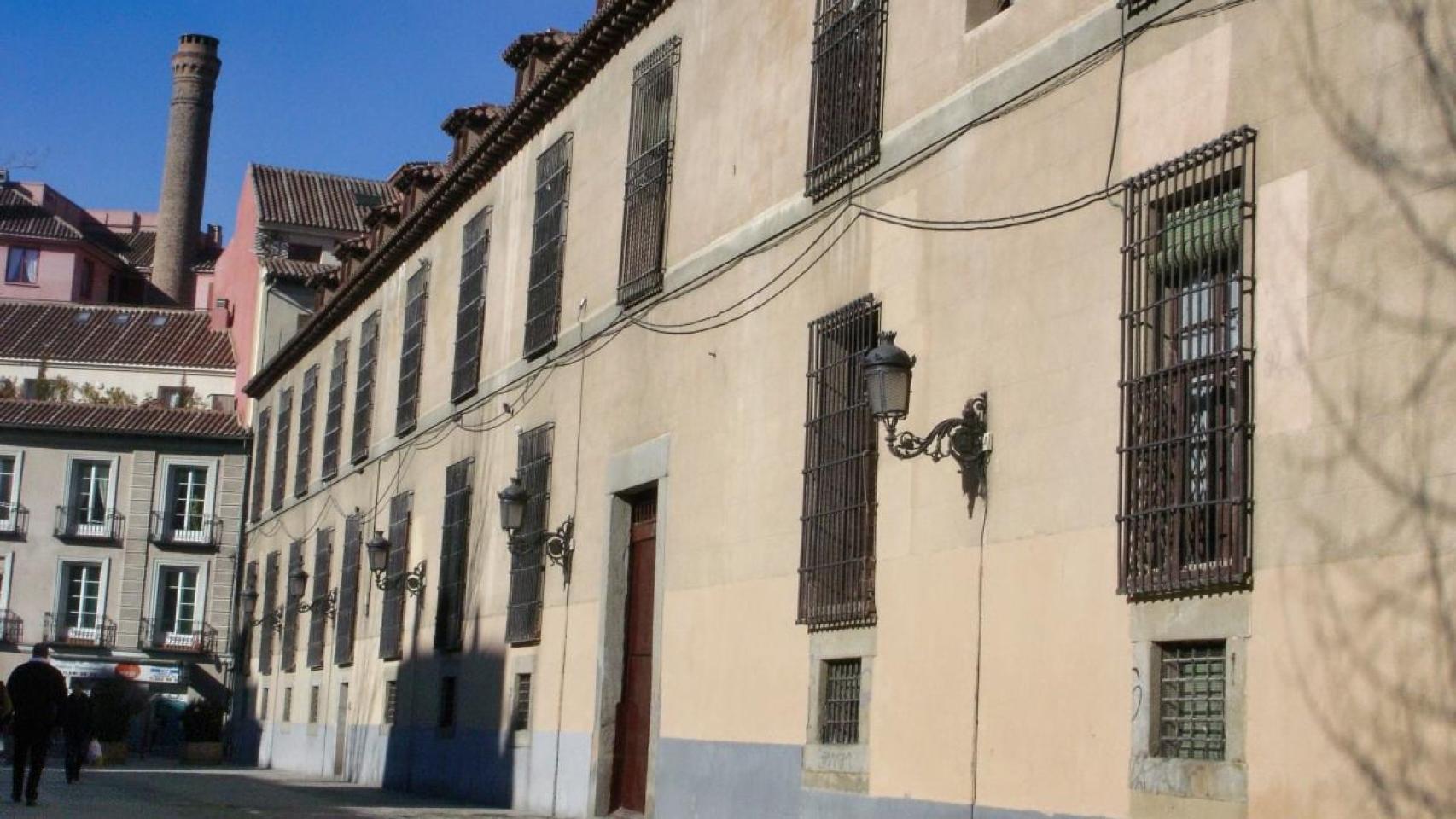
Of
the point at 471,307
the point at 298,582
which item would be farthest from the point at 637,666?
the point at 298,582

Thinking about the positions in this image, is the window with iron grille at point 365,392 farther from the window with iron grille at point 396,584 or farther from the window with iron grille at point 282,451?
the window with iron grille at point 282,451

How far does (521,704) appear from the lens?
19.7m

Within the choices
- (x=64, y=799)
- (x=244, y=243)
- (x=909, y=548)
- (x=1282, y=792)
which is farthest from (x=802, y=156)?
(x=244, y=243)

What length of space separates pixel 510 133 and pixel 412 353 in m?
5.21

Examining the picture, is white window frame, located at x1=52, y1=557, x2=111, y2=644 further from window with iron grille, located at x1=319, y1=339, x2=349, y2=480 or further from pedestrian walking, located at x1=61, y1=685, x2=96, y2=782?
pedestrian walking, located at x1=61, y1=685, x2=96, y2=782

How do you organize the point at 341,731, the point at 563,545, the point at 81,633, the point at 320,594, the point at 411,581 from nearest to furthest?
the point at 563,545, the point at 411,581, the point at 341,731, the point at 320,594, the point at 81,633

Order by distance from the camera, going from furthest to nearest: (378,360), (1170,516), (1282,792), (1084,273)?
(378,360) < (1084,273) < (1170,516) < (1282,792)

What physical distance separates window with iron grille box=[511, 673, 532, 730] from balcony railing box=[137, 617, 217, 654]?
3242 centimetres

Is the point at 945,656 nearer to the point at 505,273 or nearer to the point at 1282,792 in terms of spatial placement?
the point at 1282,792

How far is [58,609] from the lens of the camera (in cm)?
4972

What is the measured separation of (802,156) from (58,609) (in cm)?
3999

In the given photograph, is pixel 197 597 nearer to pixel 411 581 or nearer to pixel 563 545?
pixel 411 581

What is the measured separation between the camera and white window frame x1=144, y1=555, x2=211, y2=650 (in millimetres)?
50094

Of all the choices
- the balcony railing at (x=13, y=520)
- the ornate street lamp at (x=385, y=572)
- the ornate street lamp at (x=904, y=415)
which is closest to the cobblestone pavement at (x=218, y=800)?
the ornate street lamp at (x=385, y=572)
